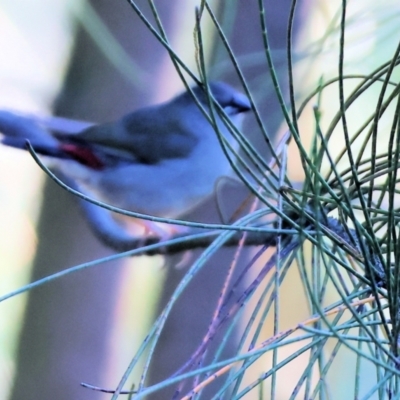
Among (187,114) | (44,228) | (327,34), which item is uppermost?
(327,34)

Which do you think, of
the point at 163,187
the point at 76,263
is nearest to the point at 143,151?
the point at 163,187

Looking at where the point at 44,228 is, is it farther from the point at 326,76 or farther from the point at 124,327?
the point at 326,76

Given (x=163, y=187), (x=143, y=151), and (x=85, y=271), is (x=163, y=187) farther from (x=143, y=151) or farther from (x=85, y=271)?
(x=85, y=271)

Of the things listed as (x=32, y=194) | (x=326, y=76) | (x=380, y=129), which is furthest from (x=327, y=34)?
(x=32, y=194)
